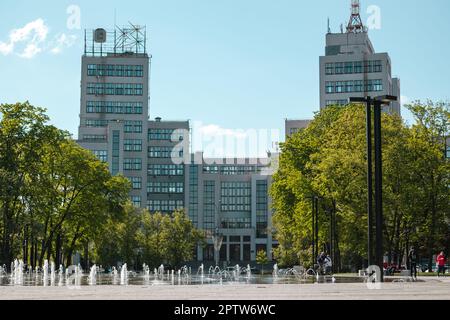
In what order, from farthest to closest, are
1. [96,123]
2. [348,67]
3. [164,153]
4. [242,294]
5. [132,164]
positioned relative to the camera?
[164,153] < [96,123] < [132,164] < [348,67] < [242,294]

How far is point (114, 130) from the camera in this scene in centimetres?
13950

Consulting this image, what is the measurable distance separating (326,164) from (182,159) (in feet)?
324

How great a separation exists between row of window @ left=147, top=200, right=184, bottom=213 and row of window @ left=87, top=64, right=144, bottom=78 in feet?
84.3

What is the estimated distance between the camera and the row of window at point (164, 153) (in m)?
145

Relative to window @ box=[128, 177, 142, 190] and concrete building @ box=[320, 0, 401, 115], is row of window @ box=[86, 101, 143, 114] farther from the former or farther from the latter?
concrete building @ box=[320, 0, 401, 115]

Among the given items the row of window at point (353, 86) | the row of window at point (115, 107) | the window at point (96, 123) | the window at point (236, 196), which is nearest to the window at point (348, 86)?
the row of window at point (353, 86)

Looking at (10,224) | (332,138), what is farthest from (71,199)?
(332,138)

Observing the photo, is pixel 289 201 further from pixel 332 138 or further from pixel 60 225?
pixel 60 225

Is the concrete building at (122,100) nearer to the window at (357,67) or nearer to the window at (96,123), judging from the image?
the window at (96,123)

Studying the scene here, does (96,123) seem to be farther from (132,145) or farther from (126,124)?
(132,145)

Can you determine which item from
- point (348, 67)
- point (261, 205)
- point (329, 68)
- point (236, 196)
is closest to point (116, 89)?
point (236, 196)

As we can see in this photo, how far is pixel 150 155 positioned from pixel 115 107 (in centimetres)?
1199

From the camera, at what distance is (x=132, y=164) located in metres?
142

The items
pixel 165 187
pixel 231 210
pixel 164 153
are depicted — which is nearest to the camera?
pixel 165 187
